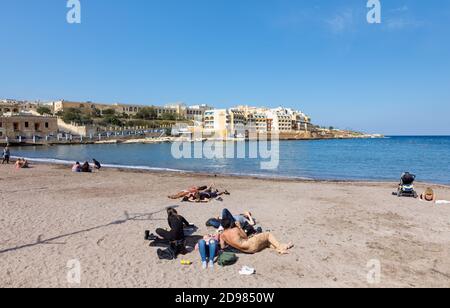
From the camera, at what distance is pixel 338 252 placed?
21.7ft

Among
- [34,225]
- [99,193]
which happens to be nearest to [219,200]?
[99,193]

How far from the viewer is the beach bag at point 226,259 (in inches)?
232

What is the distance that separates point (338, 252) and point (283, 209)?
4.02 meters

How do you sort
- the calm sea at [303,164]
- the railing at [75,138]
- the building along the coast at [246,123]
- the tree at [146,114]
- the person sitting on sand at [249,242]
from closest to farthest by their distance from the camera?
the person sitting on sand at [249,242]
the calm sea at [303,164]
the railing at [75,138]
the building along the coast at [246,123]
the tree at [146,114]

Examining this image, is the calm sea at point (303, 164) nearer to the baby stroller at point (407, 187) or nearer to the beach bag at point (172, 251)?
the baby stroller at point (407, 187)

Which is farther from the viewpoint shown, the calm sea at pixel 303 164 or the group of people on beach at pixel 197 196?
the calm sea at pixel 303 164

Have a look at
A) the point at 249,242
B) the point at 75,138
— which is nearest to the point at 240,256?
the point at 249,242

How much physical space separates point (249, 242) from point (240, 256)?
1.13 ft

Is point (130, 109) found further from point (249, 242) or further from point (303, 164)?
point (249, 242)

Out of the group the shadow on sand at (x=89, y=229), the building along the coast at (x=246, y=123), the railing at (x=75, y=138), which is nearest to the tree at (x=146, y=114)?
the building along the coast at (x=246, y=123)

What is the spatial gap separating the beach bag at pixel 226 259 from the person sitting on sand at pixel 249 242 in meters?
0.41

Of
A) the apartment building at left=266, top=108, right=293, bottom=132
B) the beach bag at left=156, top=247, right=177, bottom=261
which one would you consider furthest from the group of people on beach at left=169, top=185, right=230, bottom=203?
the apartment building at left=266, top=108, right=293, bottom=132

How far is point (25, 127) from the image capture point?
7138cm
